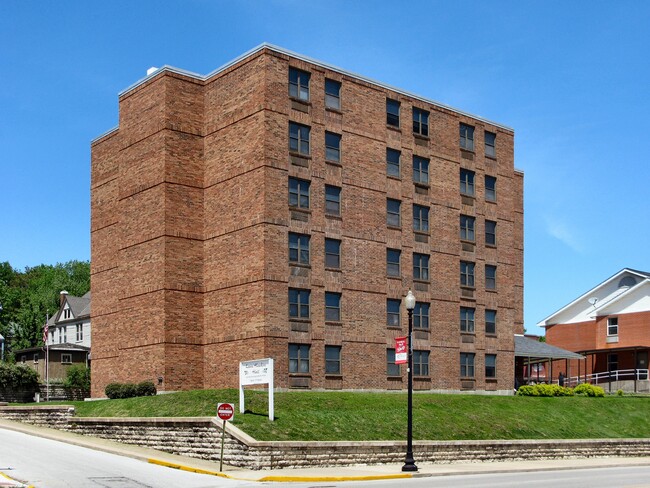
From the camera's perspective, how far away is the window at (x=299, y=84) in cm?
4775

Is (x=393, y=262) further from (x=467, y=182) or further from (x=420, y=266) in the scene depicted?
(x=467, y=182)

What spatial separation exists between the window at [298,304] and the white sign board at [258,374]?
36.7 feet

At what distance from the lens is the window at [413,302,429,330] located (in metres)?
52.3

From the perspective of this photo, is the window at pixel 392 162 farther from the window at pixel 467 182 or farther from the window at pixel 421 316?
the window at pixel 421 316

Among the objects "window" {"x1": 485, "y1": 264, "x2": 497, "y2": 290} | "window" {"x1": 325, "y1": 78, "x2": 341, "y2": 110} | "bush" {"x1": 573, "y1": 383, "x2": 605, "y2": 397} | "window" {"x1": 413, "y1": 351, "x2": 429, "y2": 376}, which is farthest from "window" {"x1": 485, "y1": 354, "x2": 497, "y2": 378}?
"window" {"x1": 325, "y1": 78, "x2": 341, "y2": 110}

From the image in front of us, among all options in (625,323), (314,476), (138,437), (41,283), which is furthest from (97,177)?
(41,283)

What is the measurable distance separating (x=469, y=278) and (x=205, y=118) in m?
18.8

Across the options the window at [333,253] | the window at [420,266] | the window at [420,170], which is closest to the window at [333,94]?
the window at [420,170]

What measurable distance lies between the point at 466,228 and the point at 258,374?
25125mm

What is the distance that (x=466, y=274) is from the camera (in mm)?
56156

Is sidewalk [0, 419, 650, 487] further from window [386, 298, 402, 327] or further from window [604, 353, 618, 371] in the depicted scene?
window [604, 353, 618, 371]

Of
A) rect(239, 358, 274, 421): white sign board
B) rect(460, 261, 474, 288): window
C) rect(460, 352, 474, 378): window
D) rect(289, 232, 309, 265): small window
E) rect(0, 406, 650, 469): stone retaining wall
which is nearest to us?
rect(0, 406, 650, 469): stone retaining wall

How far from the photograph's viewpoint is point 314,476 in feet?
95.6

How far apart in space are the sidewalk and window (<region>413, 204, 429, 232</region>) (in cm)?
1743
